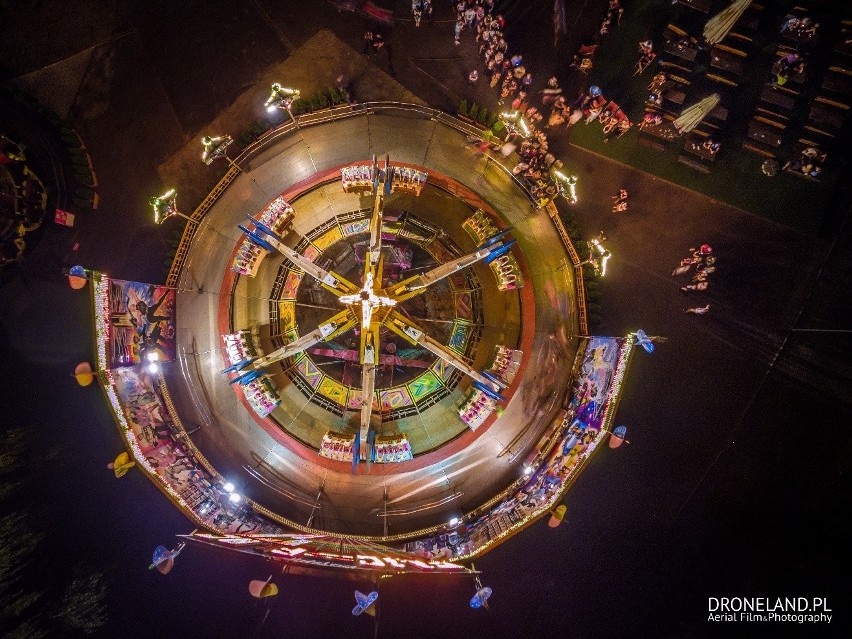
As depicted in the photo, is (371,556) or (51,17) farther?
(51,17)

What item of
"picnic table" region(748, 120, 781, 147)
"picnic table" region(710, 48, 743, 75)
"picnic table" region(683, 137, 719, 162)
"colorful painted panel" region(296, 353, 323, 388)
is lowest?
"colorful painted panel" region(296, 353, 323, 388)

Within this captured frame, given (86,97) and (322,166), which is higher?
(86,97)

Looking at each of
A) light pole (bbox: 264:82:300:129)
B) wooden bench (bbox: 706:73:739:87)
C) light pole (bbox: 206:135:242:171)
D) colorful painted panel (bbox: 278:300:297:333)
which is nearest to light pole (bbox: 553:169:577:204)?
wooden bench (bbox: 706:73:739:87)

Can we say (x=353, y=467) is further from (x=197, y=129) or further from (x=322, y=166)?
(x=197, y=129)

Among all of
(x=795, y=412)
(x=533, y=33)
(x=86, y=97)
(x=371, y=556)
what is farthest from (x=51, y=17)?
(x=795, y=412)

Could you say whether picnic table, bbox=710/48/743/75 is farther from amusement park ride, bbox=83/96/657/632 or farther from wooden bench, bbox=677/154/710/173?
amusement park ride, bbox=83/96/657/632

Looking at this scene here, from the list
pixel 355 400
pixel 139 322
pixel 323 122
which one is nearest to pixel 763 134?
pixel 323 122

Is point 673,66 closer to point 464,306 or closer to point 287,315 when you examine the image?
point 464,306
